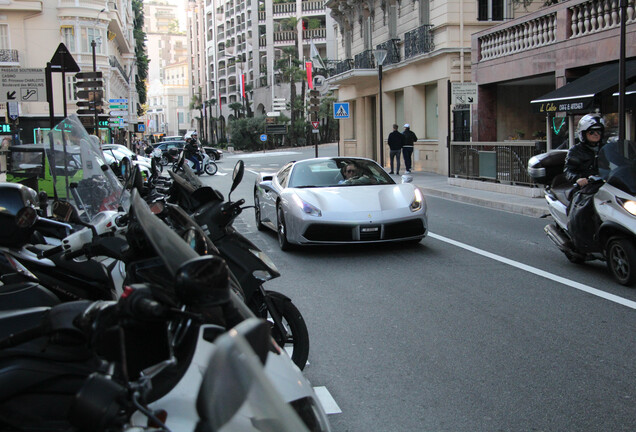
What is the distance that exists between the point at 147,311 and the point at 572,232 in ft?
22.9

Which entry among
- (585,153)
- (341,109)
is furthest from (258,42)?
(585,153)

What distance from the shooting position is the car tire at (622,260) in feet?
23.4

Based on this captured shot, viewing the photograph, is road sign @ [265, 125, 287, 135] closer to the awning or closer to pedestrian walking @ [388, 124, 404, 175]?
pedestrian walking @ [388, 124, 404, 175]

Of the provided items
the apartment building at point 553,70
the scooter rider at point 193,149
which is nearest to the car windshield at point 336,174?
the apartment building at point 553,70

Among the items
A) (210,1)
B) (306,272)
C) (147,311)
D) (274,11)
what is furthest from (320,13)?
(147,311)

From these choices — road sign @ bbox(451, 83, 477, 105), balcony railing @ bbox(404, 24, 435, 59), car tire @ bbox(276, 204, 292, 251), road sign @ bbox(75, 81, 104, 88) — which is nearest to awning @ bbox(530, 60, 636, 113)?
road sign @ bbox(451, 83, 477, 105)

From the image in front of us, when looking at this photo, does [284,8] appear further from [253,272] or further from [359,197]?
[253,272]

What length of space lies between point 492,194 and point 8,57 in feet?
148

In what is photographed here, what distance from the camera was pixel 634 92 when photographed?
15188 mm

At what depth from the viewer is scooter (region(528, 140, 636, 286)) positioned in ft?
23.6

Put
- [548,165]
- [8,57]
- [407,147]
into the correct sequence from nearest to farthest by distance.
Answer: [548,165] < [407,147] < [8,57]

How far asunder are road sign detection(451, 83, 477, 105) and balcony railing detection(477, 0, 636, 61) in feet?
8.35

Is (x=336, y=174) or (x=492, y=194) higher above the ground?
(x=336, y=174)

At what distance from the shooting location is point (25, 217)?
4.14m
